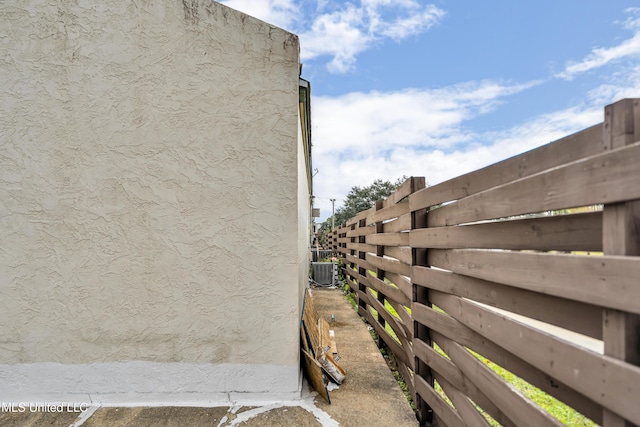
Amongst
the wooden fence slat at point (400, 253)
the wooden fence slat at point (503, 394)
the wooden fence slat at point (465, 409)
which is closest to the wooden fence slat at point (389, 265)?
the wooden fence slat at point (400, 253)

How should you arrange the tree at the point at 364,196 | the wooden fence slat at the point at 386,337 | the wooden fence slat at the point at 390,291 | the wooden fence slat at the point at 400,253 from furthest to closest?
the tree at the point at 364,196 < the wooden fence slat at the point at 386,337 < the wooden fence slat at the point at 390,291 < the wooden fence slat at the point at 400,253

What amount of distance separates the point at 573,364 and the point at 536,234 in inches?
20.3

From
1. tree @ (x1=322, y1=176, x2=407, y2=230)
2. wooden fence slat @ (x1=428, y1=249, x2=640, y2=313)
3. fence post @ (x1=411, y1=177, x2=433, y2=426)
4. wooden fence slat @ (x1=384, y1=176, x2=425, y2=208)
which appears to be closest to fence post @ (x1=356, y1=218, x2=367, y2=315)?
wooden fence slat @ (x1=384, y1=176, x2=425, y2=208)

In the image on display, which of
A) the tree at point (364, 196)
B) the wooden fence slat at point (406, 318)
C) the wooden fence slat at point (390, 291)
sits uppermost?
the tree at point (364, 196)

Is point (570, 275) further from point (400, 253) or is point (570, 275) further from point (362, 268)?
point (362, 268)

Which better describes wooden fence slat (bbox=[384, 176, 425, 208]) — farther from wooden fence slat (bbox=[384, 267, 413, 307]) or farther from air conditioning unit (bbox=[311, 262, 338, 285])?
air conditioning unit (bbox=[311, 262, 338, 285])

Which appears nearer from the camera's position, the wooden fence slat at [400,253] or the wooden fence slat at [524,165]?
the wooden fence slat at [524,165]

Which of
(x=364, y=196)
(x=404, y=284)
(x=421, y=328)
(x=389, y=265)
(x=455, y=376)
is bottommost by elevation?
(x=455, y=376)

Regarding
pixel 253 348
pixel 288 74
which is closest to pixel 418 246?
pixel 253 348

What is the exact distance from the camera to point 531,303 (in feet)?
4.64

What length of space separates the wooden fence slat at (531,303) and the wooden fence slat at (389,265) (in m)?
0.99

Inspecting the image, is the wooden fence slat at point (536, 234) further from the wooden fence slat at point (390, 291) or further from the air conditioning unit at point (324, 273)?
the air conditioning unit at point (324, 273)

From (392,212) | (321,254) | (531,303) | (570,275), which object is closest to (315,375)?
(392,212)

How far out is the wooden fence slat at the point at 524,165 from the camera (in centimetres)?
120
